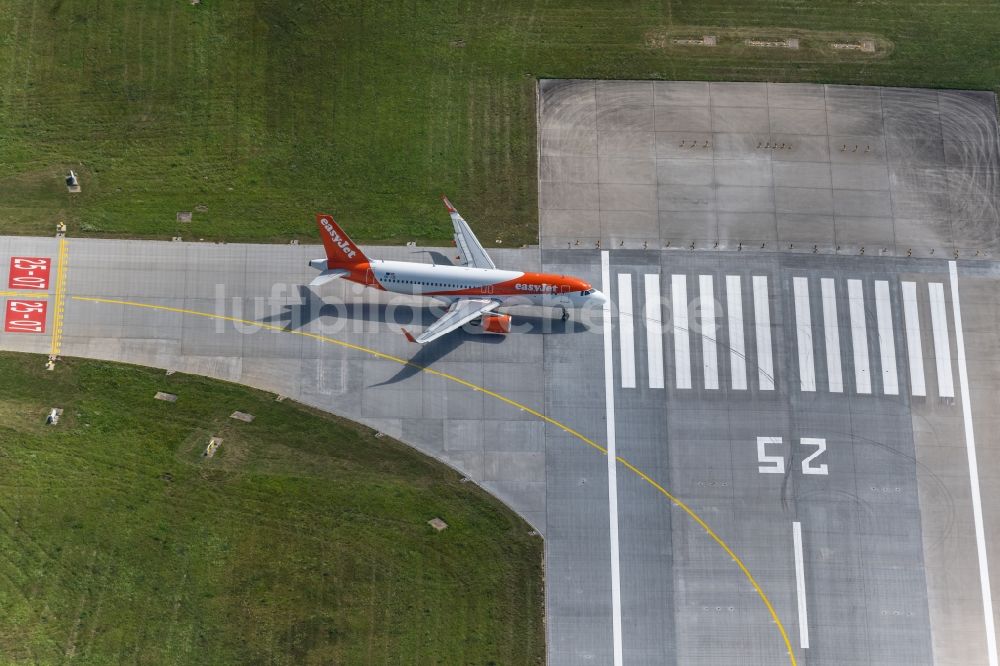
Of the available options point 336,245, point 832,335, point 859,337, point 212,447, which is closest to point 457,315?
point 336,245

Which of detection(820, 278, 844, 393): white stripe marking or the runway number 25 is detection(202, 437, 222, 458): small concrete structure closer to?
the runway number 25

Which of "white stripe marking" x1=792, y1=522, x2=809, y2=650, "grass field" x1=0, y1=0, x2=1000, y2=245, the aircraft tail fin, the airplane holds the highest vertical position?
"grass field" x1=0, y1=0, x2=1000, y2=245

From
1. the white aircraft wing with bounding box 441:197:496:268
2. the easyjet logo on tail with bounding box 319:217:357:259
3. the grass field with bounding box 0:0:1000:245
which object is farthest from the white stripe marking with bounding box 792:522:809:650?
the easyjet logo on tail with bounding box 319:217:357:259

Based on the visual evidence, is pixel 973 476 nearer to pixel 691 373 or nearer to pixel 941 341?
pixel 941 341

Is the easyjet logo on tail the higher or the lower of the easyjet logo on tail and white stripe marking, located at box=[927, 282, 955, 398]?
the higher

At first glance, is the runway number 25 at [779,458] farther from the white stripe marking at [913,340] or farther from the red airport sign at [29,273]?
the red airport sign at [29,273]

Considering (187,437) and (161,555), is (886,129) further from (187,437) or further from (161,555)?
(161,555)
